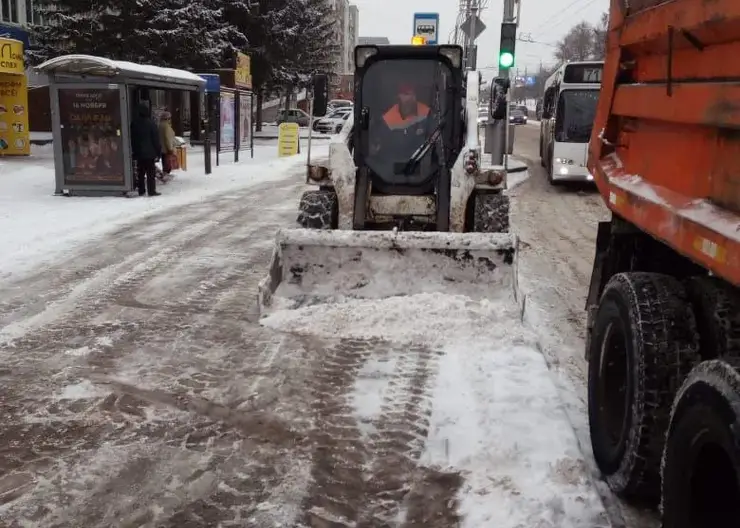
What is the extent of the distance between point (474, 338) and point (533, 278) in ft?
8.96

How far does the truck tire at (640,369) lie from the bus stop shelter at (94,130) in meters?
11.7

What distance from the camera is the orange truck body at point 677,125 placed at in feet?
8.20

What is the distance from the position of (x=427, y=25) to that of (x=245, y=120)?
8.19 meters

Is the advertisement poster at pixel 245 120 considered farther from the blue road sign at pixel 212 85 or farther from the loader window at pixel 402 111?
the loader window at pixel 402 111

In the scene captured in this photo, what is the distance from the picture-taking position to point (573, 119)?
1691 centimetres

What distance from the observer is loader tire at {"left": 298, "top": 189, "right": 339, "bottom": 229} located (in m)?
7.39

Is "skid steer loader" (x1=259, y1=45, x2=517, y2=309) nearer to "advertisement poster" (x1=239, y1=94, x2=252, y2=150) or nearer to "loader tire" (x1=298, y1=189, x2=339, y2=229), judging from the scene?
"loader tire" (x1=298, y1=189, x2=339, y2=229)

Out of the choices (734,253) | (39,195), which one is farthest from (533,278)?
(39,195)

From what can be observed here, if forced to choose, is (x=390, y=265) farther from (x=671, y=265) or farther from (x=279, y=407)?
(x=671, y=265)

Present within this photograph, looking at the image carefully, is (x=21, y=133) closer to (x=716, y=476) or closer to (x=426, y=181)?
→ (x=426, y=181)

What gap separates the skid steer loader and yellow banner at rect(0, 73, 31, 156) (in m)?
15.9

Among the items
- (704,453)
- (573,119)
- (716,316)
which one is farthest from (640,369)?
(573,119)

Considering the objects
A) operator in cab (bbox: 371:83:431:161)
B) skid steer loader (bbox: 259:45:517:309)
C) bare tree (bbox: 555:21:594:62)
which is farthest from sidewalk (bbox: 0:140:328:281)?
bare tree (bbox: 555:21:594:62)

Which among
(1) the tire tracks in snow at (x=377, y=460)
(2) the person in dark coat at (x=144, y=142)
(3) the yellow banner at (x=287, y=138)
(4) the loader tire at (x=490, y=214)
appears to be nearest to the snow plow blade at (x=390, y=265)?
(1) the tire tracks in snow at (x=377, y=460)
